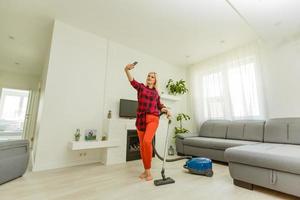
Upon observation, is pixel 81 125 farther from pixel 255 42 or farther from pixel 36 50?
pixel 255 42

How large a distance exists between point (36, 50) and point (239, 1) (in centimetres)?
493

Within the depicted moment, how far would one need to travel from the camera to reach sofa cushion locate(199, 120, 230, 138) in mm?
3679

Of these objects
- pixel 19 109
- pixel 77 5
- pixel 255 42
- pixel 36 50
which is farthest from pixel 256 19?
pixel 19 109

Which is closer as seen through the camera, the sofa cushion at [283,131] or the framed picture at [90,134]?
the sofa cushion at [283,131]

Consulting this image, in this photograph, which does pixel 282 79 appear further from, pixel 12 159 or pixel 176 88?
pixel 12 159

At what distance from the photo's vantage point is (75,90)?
9.79 ft

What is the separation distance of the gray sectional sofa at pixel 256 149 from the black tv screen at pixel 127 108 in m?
1.31

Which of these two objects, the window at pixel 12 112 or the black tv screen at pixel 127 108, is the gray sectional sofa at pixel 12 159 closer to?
the black tv screen at pixel 127 108

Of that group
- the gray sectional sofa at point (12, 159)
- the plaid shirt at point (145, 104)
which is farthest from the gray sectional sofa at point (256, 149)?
the gray sectional sofa at point (12, 159)

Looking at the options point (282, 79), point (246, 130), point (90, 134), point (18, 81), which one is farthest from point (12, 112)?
point (282, 79)

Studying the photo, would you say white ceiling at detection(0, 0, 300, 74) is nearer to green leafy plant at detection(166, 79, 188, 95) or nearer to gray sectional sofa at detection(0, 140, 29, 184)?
green leafy plant at detection(166, 79, 188, 95)

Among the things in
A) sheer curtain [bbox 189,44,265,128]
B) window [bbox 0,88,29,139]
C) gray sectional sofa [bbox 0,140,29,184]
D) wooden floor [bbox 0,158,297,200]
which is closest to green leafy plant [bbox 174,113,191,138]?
sheer curtain [bbox 189,44,265,128]

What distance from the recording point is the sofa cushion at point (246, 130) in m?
3.11

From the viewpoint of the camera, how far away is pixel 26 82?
20.5ft
